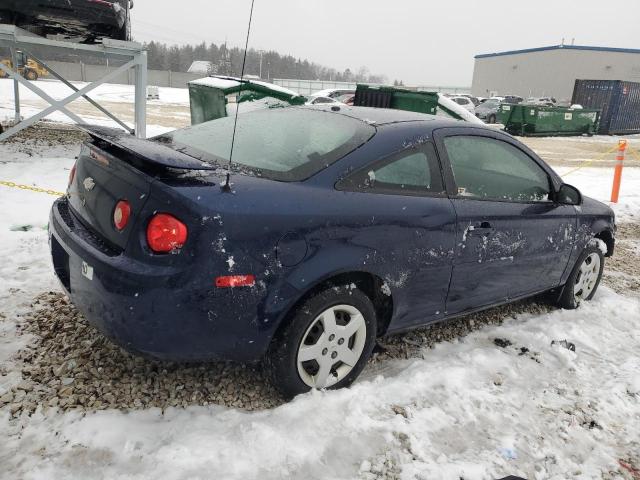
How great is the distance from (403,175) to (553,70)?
204 feet

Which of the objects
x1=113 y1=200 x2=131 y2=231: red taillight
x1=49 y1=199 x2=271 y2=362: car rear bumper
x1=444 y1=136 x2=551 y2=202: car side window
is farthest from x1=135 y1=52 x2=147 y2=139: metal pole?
x1=49 y1=199 x2=271 y2=362: car rear bumper

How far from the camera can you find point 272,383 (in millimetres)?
2602

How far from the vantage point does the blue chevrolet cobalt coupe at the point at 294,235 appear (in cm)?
221

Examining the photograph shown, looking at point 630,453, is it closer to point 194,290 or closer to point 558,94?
point 194,290

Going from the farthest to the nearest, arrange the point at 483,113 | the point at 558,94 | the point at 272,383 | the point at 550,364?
the point at 558,94
the point at 483,113
the point at 550,364
the point at 272,383

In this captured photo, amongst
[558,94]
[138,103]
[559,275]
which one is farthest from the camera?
[558,94]

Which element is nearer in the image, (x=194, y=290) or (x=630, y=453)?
(x=194, y=290)

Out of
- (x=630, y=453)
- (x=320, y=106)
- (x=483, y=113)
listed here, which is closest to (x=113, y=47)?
(x=320, y=106)

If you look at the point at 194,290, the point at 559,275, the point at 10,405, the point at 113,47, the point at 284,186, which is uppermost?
the point at 113,47

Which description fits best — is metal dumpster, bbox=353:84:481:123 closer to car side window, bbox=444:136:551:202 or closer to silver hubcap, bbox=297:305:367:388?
car side window, bbox=444:136:551:202

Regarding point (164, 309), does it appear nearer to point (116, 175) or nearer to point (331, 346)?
point (116, 175)

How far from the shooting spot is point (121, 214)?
2.33 metres

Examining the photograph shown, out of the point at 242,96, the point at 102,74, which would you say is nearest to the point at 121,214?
the point at 242,96

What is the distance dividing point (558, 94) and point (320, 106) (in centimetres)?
6063
